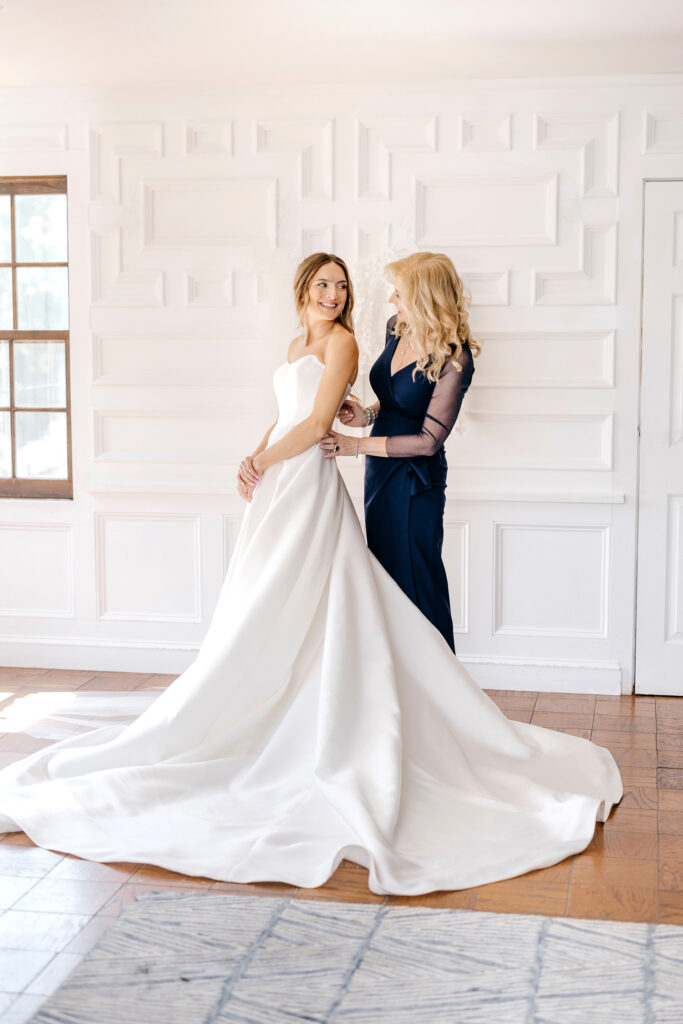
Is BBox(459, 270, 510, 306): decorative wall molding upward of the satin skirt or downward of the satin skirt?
upward

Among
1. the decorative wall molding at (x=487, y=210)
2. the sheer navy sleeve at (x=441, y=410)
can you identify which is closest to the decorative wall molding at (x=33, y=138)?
the decorative wall molding at (x=487, y=210)

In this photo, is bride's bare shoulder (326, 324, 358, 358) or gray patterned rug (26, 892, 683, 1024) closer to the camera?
gray patterned rug (26, 892, 683, 1024)

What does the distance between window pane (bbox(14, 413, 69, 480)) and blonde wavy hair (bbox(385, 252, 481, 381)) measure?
2.39 meters

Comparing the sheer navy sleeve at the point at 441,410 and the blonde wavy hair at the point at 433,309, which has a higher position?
the blonde wavy hair at the point at 433,309

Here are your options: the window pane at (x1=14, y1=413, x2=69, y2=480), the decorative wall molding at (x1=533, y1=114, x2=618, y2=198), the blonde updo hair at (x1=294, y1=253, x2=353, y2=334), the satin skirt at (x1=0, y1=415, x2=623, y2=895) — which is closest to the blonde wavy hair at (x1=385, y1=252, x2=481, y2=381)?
the blonde updo hair at (x1=294, y1=253, x2=353, y2=334)

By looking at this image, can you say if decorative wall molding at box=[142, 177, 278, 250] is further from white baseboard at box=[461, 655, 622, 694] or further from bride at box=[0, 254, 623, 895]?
white baseboard at box=[461, 655, 622, 694]

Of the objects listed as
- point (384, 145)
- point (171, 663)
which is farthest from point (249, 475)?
point (384, 145)

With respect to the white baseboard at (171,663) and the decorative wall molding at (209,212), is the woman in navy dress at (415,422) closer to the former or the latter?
the white baseboard at (171,663)

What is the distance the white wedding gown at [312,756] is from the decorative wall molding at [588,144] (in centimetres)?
191

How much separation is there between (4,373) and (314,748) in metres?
3.02

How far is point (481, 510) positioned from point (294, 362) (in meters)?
1.60

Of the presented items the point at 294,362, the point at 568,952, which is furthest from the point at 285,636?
the point at 568,952

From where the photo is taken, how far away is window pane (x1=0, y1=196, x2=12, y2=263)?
206 inches

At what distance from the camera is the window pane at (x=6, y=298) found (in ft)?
17.3
